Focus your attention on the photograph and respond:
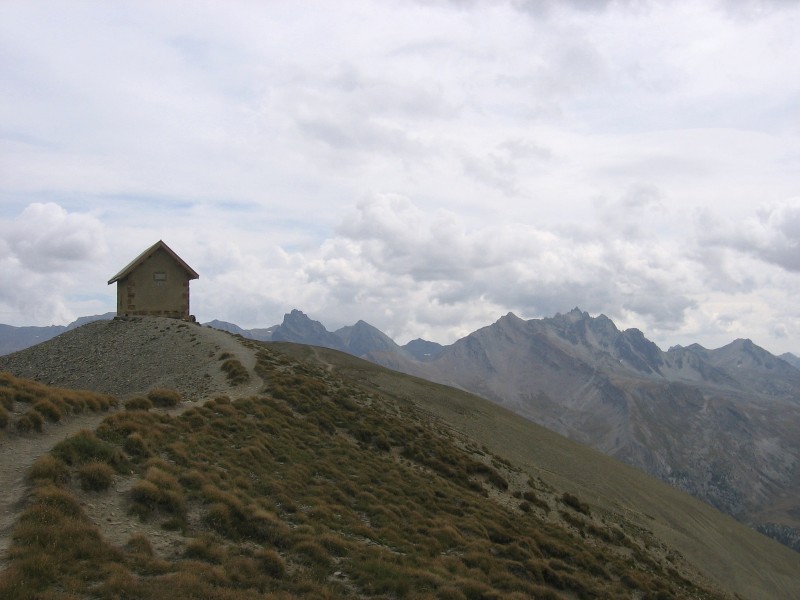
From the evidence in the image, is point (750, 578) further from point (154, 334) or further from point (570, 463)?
point (154, 334)

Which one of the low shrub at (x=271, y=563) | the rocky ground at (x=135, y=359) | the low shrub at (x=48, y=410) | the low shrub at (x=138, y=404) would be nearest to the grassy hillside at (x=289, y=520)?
the low shrub at (x=271, y=563)

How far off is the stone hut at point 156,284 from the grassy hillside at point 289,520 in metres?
18.2

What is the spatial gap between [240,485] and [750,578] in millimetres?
71989

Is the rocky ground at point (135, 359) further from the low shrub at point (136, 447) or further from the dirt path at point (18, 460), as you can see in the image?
the low shrub at point (136, 447)

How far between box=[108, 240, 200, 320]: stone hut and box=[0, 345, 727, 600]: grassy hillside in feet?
59.6

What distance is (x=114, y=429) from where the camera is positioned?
815 inches

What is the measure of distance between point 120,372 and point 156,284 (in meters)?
13.9

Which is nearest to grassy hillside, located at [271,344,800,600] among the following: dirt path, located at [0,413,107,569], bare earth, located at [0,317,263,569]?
bare earth, located at [0,317,263,569]

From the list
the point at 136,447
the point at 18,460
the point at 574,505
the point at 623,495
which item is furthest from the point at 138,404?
the point at 623,495

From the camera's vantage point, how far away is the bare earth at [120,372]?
15.4 m

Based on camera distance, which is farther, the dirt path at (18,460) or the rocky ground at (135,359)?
the rocky ground at (135,359)

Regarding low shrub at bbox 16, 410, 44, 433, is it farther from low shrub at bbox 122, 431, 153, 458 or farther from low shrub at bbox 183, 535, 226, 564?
low shrub at bbox 183, 535, 226, 564

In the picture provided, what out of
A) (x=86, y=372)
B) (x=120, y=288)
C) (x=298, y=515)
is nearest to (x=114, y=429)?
(x=298, y=515)

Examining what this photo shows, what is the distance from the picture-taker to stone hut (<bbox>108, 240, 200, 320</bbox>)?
50.8m
